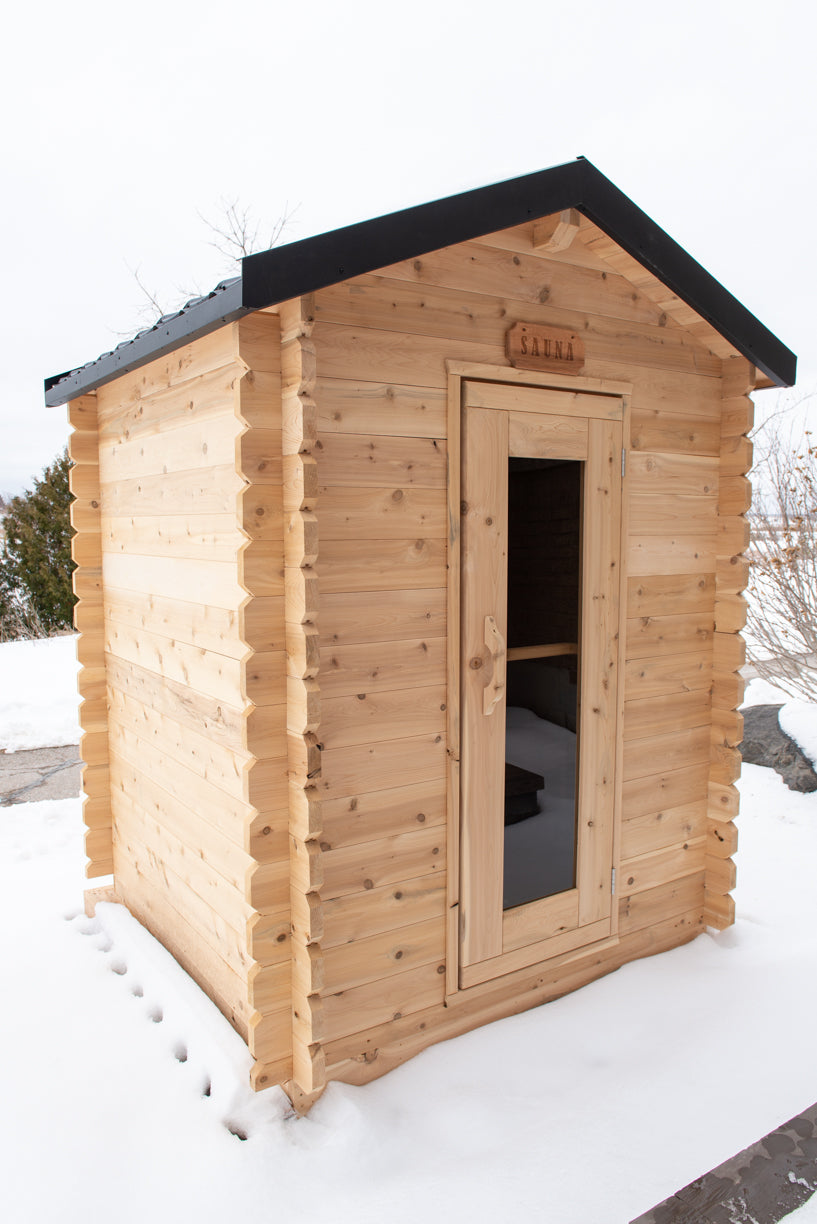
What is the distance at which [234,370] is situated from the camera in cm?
256

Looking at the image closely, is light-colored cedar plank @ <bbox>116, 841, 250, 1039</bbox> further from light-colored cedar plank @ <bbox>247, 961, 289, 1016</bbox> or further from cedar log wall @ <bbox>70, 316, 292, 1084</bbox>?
light-colored cedar plank @ <bbox>247, 961, 289, 1016</bbox>

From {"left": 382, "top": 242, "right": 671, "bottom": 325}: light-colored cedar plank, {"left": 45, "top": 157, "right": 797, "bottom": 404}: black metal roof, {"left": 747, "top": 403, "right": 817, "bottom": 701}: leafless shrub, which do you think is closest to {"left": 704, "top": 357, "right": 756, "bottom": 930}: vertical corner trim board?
{"left": 45, "top": 157, "right": 797, "bottom": 404}: black metal roof

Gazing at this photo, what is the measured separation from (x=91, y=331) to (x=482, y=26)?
30.2 metres

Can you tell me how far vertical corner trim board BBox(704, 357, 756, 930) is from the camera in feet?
11.8

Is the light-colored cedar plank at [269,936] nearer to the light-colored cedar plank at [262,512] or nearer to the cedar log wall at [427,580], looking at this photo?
the cedar log wall at [427,580]

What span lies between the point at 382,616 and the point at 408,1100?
1591mm

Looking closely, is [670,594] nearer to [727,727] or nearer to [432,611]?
[727,727]

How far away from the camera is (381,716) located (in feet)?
9.05

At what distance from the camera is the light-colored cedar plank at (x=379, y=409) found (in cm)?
258

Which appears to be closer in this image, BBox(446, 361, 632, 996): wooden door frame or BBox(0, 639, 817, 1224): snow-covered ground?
BBox(0, 639, 817, 1224): snow-covered ground

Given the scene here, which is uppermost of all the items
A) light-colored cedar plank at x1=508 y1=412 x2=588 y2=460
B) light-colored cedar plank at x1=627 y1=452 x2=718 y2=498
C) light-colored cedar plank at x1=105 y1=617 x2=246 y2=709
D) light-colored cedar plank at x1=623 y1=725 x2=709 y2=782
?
light-colored cedar plank at x1=508 y1=412 x2=588 y2=460

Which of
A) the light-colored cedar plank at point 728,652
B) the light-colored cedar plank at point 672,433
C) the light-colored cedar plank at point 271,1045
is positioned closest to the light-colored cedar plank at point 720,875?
the light-colored cedar plank at point 728,652

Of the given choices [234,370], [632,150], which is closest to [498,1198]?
[234,370]

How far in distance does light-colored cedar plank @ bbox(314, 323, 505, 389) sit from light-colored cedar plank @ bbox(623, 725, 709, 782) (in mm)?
1704
